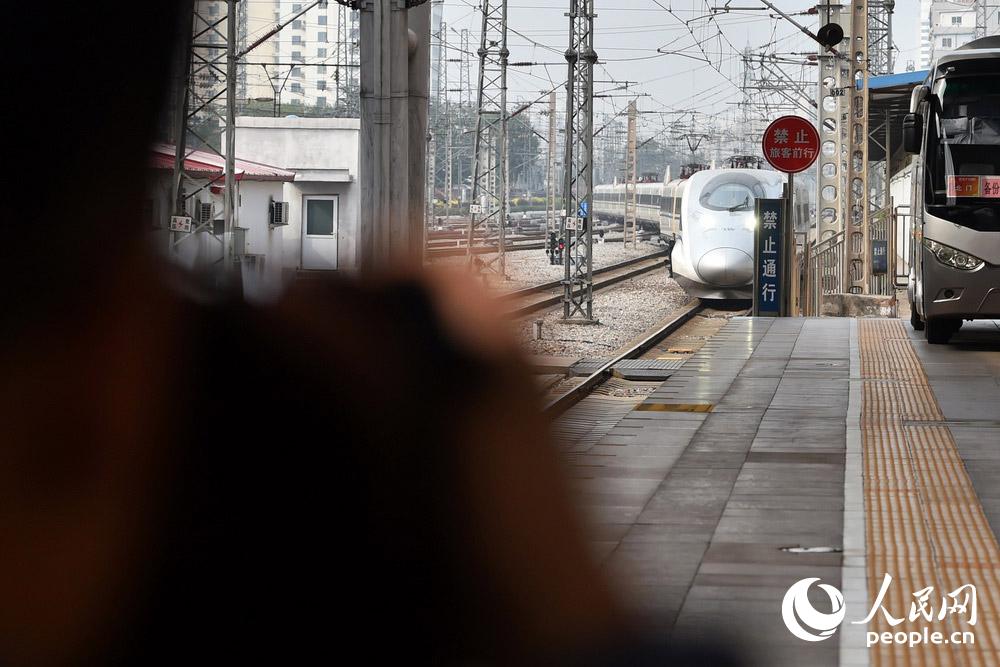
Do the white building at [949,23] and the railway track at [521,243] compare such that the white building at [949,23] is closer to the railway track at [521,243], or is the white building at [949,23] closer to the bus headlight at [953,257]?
the railway track at [521,243]

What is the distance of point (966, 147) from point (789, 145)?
12.4 feet

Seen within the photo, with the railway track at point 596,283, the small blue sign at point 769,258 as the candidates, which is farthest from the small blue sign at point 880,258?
the small blue sign at point 769,258

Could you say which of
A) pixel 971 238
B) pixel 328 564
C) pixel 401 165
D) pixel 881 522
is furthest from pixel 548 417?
pixel 971 238

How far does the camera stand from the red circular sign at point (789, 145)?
1520cm

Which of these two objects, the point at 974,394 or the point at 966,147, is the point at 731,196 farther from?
the point at 974,394

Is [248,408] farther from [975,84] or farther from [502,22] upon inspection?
[502,22]

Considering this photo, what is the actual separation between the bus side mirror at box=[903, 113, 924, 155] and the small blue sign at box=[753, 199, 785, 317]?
144 inches

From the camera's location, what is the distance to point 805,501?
5605 mm

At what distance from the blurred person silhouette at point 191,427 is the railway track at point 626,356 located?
3.38 meters

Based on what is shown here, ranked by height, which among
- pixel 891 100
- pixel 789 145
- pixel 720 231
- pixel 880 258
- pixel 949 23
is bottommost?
pixel 880 258

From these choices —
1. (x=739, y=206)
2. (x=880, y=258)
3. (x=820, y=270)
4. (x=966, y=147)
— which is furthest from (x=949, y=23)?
(x=966, y=147)

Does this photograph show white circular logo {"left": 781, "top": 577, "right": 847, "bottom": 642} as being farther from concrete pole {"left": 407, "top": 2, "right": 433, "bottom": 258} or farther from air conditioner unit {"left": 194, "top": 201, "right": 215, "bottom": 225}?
concrete pole {"left": 407, "top": 2, "right": 433, "bottom": 258}

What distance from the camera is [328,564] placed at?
4.05 ft

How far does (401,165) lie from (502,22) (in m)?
20.0
